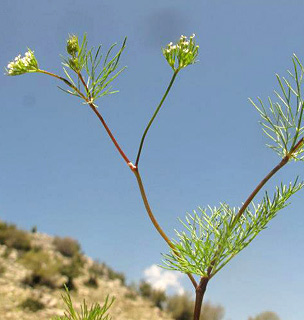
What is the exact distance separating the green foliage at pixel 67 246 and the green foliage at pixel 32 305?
19.8ft

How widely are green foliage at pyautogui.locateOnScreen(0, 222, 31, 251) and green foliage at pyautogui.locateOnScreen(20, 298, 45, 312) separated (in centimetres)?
419

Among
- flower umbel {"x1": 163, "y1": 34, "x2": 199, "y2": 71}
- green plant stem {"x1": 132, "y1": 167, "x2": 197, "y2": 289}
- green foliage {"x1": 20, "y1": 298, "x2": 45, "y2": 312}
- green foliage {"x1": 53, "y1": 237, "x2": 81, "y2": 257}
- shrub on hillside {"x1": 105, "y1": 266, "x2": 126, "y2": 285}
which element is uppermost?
green foliage {"x1": 53, "y1": 237, "x2": 81, "y2": 257}

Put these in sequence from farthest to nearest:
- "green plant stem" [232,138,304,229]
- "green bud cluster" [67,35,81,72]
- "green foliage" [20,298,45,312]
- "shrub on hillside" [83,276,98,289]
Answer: "shrub on hillside" [83,276,98,289] < "green foliage" [20,298,45,312] < "green bud cluster" [67,35,81,72] < "green plant stem" [232,138,304,229]

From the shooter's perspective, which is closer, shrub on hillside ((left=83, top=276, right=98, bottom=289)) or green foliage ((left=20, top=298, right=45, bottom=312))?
green foliage ((left=20, top=298, right=45, bottom=312))

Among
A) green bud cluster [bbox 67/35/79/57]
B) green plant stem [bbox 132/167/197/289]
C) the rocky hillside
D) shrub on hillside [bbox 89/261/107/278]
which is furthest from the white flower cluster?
shrub on hillside [bbox 89/261/107/278]

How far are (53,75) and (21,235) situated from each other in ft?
42.1

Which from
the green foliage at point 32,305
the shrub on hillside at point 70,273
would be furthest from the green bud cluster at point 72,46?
the shrub on hillside at point 70,273

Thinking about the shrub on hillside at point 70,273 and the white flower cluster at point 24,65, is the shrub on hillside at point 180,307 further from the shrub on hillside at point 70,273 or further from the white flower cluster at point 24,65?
the white flower cluster at point 24,65

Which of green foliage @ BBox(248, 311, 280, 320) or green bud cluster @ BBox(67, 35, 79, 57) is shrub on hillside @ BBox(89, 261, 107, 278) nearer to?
green foliage @ BBox(248, 311, 280, 320)

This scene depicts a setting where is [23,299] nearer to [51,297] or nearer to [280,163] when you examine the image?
[51,297]

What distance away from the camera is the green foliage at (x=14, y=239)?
41.4 ft

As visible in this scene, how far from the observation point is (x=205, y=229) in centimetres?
140

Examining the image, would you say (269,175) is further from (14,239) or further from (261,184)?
(14,239)

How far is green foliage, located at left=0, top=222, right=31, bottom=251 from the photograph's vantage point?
12.6m
